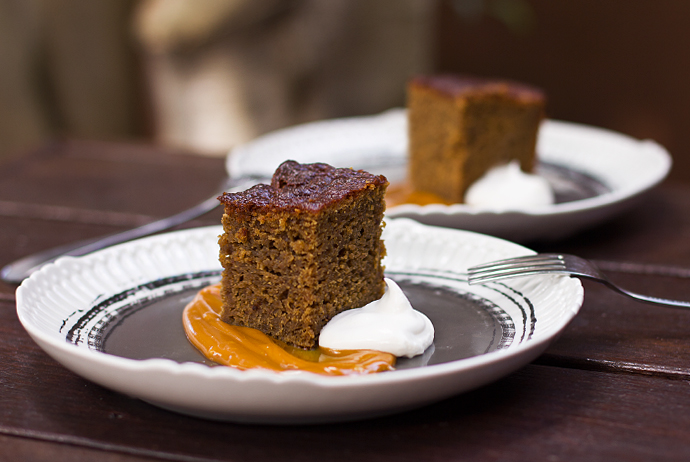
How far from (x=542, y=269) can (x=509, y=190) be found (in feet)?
3.02

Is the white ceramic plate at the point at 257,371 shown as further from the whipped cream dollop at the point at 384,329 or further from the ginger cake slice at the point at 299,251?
the ginger cake slice at the point at 299,251

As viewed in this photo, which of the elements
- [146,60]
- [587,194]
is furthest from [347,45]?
[587,194]

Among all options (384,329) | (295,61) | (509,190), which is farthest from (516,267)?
(295,61)

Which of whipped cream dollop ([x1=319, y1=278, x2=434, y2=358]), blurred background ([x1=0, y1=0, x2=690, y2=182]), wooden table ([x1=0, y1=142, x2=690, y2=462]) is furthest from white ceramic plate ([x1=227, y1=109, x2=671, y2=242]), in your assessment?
blurred background ([x1=0, y1=0, x2=690, y2=182])

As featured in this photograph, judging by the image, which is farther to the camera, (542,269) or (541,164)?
(541,164)

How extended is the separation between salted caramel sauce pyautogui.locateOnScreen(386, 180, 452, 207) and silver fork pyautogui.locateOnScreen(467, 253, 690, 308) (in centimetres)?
78

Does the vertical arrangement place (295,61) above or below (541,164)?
above

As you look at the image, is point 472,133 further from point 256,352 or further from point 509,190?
point 256,352

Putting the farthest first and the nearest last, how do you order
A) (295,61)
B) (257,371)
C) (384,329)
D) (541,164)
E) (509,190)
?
(295,61)
(541,164)
(509,190)
(384,329)
(257,371)

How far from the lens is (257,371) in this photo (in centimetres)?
97

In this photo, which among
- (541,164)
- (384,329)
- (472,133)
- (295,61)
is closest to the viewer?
(384,329)

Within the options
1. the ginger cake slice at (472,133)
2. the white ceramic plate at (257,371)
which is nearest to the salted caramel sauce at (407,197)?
the ginger cake slice at (472,133)

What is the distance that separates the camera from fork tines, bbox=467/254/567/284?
1345 millimetres

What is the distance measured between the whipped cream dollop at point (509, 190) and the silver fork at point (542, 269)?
0.68m
